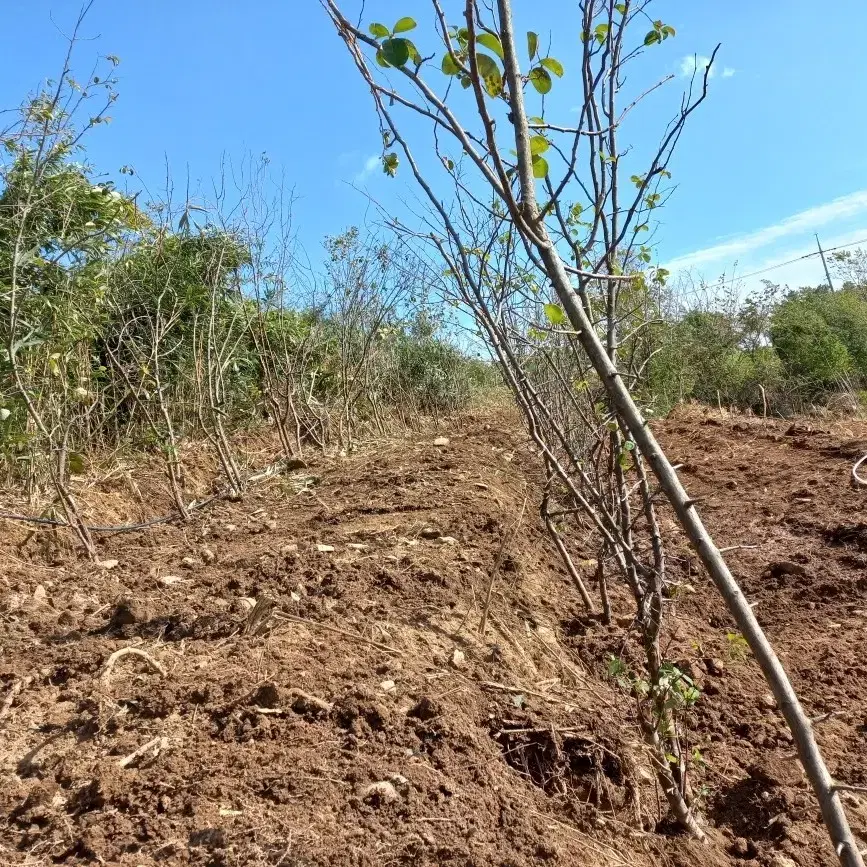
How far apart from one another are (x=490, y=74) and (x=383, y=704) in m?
1.81

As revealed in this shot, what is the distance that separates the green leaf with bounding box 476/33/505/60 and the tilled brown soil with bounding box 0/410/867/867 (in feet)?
2.81

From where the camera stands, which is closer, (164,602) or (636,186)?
(636,186)

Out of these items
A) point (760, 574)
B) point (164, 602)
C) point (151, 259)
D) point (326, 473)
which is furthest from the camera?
point (151, 259)

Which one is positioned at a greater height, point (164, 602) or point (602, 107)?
point (602, 107)

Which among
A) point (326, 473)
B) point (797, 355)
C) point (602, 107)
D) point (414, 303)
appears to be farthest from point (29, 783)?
point (797, 355)

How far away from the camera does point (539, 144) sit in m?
1.34

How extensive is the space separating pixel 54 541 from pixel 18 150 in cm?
250

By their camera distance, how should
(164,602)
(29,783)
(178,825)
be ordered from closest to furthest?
(178,825), (29,783), (164,602)

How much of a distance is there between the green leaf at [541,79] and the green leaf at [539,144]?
0.08 metres

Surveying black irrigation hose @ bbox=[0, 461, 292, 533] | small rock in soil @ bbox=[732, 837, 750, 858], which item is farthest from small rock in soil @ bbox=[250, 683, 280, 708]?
black irrigation hose @ bbox=[0, 461, 292, 533]

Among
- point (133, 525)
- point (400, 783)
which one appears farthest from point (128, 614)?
point (133, 525)

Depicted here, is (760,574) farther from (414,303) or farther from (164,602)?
(414,303)

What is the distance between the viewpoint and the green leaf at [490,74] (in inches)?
51.9

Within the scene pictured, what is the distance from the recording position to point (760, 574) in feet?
14.1
